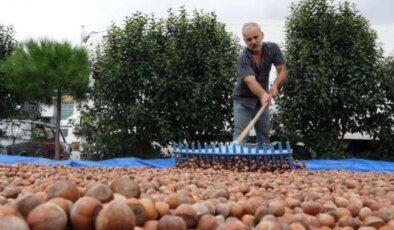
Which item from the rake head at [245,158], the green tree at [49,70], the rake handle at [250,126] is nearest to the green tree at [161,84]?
the green tree at [49,70]

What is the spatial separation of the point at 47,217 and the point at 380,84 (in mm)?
7510

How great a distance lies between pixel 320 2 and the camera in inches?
314

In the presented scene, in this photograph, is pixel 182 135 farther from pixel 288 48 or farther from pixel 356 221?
pixel 356 221

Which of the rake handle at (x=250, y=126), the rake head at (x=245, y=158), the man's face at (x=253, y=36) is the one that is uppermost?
the man's face at (x=253, y=36)

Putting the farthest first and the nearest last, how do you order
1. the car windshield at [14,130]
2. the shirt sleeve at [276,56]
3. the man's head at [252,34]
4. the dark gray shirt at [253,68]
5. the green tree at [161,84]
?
the car windshield at [14,130], the green tree at [161,84], the shirt sleeve at [276,56], the dark gray shirt at [253,68], the man's head at [252,34]

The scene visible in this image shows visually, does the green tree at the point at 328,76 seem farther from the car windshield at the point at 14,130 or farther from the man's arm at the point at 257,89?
the car windshield at the point at 14,130

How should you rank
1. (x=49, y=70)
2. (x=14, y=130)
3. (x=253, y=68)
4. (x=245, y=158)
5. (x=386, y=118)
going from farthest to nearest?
(x=14, y=130) < (x=386, y=118) < (x=49, y=70) < (x=253, y=68) < (x=245, y=158)

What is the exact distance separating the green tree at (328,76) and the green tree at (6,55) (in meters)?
→ 4.92

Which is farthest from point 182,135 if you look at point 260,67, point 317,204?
point 317,204

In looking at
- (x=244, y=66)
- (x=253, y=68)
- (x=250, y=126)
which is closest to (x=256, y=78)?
(x=253, y=68)

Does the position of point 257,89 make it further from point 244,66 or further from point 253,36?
point 253,36

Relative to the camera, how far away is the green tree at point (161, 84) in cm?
755

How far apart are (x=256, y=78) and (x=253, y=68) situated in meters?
0.12

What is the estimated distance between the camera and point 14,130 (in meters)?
9.98
